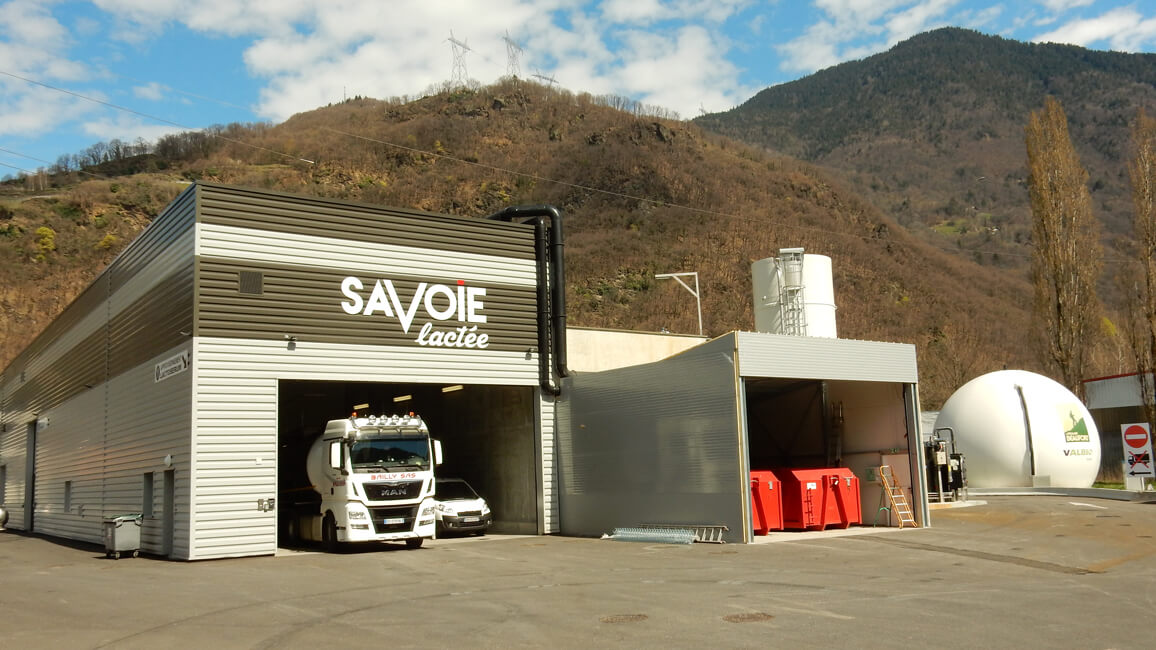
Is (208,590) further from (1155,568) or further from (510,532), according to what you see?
(1155,568)

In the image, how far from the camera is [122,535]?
2011 centimetres

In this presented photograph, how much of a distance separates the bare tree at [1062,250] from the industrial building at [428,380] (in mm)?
25534

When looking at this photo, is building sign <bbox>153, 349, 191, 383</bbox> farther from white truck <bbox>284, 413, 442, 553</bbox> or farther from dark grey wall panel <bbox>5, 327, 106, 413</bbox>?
dark grey wall panel <bbox>5, 327, 106, 413</bbox>

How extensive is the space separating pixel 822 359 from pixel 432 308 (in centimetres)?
924

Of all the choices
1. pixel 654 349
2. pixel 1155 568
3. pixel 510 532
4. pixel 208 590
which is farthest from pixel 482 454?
pixel 1155 568

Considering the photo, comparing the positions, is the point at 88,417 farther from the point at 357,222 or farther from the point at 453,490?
the point at 357,222

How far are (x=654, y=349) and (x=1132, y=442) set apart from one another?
1486 cm

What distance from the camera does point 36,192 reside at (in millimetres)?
93250

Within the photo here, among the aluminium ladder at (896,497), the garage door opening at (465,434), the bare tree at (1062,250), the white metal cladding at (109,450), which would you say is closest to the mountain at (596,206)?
the bare tree at (1062,250)

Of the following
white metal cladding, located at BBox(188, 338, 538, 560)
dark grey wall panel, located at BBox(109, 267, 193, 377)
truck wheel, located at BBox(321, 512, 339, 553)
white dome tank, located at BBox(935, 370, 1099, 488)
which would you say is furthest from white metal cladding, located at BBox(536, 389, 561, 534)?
white dome tank, located at BBox(935, 370, 1099, 488)

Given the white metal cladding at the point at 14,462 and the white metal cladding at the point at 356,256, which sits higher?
the white metal cladding at the point at 356,256

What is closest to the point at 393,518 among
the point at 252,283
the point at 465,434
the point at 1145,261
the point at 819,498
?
the point at 252,283

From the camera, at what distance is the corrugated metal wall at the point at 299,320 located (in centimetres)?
1923

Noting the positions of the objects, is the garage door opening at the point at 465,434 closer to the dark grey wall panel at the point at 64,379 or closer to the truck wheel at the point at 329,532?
the truck wheel at the point at 329,532
